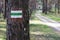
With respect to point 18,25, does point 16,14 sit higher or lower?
higher

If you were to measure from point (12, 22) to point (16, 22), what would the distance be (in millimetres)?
81

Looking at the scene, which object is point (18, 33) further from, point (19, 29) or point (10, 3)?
point (10, 3)

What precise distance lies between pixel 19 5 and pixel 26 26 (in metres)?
0.43

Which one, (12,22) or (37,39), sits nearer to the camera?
(12,22)

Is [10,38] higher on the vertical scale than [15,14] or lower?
lower

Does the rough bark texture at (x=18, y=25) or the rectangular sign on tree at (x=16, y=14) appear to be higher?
the rectangular sign on tree at (x=16, y=14)

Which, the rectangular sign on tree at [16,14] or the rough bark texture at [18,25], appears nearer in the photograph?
the rectangular sign on tree at [16,14]

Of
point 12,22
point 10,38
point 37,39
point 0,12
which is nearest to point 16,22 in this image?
point 12,22

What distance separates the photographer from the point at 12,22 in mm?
4164

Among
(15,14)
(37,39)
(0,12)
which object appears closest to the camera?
(15,14)

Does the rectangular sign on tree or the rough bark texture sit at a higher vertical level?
the rectangular sign on tree

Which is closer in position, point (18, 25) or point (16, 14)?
point (16, 14)

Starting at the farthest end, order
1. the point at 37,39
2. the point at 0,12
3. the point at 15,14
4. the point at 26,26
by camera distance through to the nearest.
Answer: the point at 0,12, the point at 37,39, the point at 26,26, the point at 15,14

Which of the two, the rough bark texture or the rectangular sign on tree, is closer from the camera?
the rectangular sign on tree
